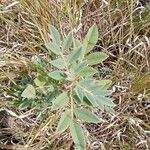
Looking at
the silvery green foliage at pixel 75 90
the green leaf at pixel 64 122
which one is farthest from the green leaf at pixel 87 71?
the green leaf at pixel 64 122

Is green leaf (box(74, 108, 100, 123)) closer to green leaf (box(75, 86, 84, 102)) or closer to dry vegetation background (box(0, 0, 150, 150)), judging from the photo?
green leaf (box(75, 86, 84, 102))

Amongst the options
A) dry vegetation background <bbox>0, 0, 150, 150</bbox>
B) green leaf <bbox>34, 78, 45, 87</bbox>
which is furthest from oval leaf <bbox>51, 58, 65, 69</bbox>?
dry vegetation background <bbox>0, 0, 150, 150</bbox>

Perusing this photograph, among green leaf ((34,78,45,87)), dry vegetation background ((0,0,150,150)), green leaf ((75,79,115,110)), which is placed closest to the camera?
green leaf ((75,79,115,110))

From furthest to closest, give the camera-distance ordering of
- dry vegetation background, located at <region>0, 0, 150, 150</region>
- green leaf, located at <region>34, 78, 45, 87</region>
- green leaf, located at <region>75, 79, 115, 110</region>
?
dry vegetation background, located at <region>0, 0, 150, 150</region> → green leaf, located at <region>34, 78, 45, 87</region> → green leaf, located at <region>75, 79, 115, 110</region>

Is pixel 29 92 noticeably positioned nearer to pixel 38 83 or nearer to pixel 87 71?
pixel 38 83

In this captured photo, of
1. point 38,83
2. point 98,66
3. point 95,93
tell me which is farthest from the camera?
point 98,66

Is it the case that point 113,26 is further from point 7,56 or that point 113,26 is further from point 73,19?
point 7,56

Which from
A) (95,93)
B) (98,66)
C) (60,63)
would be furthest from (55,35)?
(98,66)

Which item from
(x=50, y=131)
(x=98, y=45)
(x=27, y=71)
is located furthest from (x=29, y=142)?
(x=98, y=45)
